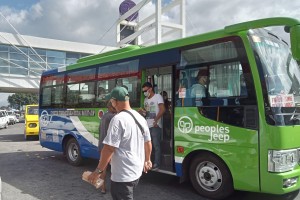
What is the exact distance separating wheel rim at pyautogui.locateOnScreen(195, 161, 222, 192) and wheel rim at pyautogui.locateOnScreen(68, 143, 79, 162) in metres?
4.37

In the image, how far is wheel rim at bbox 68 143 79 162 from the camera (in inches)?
358

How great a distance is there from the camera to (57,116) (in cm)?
978

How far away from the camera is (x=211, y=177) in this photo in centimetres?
561

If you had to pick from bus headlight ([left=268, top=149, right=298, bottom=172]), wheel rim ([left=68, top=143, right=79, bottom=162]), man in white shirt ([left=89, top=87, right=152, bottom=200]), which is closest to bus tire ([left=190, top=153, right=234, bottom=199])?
bus headlight ([left=268, top=149, right=298, bottom=172])

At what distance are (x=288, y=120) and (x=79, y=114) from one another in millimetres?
5654

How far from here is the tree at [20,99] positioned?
82756 millimetres

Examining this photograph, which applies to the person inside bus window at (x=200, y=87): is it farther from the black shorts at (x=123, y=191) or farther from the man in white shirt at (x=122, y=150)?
the black shorts at (x=123, y=191)

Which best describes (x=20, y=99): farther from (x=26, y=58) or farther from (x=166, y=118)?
(x=166, y=118)

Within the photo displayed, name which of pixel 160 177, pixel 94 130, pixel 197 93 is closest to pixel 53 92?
pixel 94 130

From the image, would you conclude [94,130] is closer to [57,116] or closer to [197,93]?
[57,116]

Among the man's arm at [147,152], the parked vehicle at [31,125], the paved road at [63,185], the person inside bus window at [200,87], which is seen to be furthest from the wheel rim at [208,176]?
the parked vehicle at [31,125]

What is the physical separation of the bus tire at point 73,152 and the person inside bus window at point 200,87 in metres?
4.40

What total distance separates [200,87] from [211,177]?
160cm

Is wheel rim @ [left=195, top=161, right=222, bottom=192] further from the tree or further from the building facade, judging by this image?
the tree
